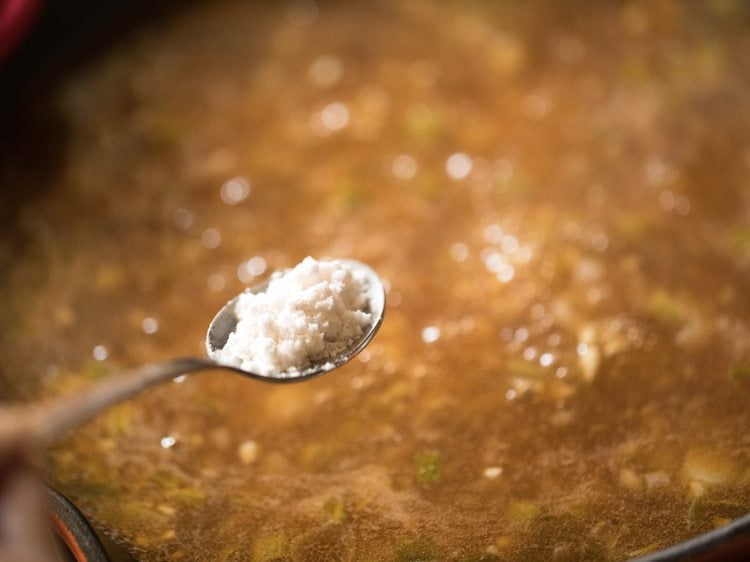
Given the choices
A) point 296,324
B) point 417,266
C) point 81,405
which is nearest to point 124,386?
point 81,405

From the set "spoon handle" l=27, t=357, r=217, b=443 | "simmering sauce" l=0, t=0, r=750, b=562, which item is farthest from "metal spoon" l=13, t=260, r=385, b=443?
Result: "simmering sauce" l=0, t=0, r=750, b=562

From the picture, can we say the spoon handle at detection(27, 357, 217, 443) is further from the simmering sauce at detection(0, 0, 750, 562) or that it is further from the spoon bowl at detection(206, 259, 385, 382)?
the simmering sauce at detection(0, 0, 750, 562)

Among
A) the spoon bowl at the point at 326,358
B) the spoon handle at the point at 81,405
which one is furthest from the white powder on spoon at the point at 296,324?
the spoon handle at the point at 81,405

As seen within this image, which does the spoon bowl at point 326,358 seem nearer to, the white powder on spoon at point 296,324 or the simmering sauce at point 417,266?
the white powder on spoon at point 296,324

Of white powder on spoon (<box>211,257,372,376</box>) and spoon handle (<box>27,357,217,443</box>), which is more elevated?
white powder on spoon (<box>211,257,372,376</box>)

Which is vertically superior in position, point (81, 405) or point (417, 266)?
point (417, 266)

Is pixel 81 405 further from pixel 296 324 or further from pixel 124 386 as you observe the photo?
pixel 296 324

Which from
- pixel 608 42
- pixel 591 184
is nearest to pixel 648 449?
pixel 591 184

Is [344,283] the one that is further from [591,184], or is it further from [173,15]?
[173,15]
